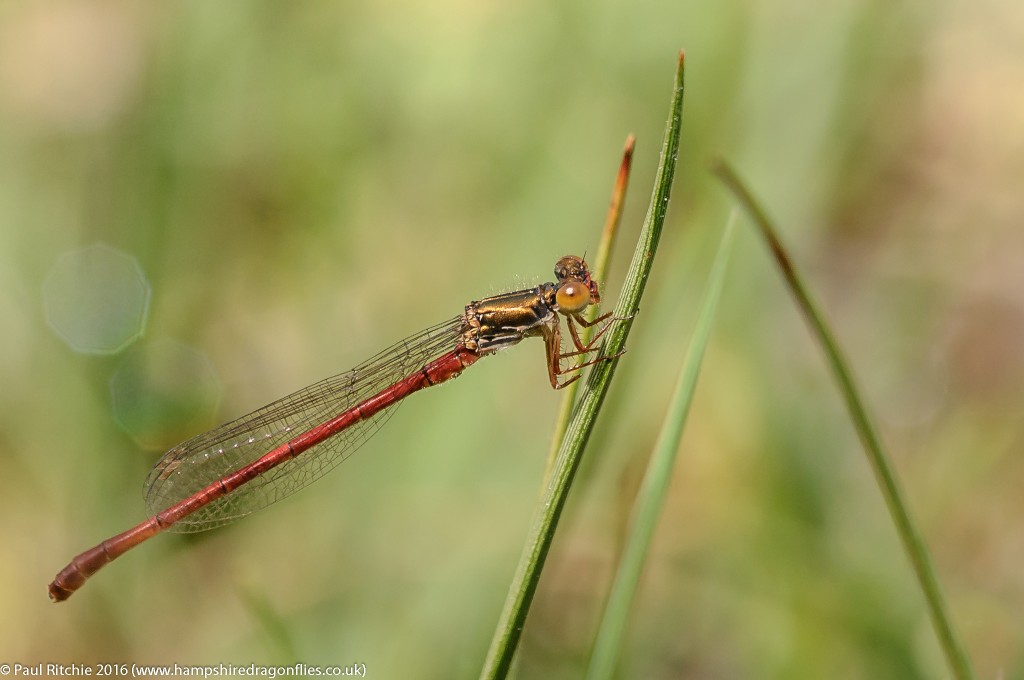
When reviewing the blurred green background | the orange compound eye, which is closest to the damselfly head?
the orange compound eye

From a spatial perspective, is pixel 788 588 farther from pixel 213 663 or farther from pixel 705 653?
pixel 213 663

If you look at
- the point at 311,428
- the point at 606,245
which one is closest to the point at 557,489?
the point at 606,245

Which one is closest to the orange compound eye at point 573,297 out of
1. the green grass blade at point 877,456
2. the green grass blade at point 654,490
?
the green grass blade at point 654,490

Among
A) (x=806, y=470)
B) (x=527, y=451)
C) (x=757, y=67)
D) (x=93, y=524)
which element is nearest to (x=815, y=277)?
(x=757, y=67)

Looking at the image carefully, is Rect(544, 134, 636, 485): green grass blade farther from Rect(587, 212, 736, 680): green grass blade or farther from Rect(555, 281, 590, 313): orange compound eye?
Rect(555, 281, 590, 313): orange compound eye

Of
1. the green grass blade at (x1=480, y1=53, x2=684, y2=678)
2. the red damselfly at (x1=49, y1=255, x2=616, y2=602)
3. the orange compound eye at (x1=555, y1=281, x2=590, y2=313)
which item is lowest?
the green grass blade at (x1=480, y1=53, x2=684, y2=678)

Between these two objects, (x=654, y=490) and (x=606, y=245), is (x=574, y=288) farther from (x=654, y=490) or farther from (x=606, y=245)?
(x=654, y=490)
